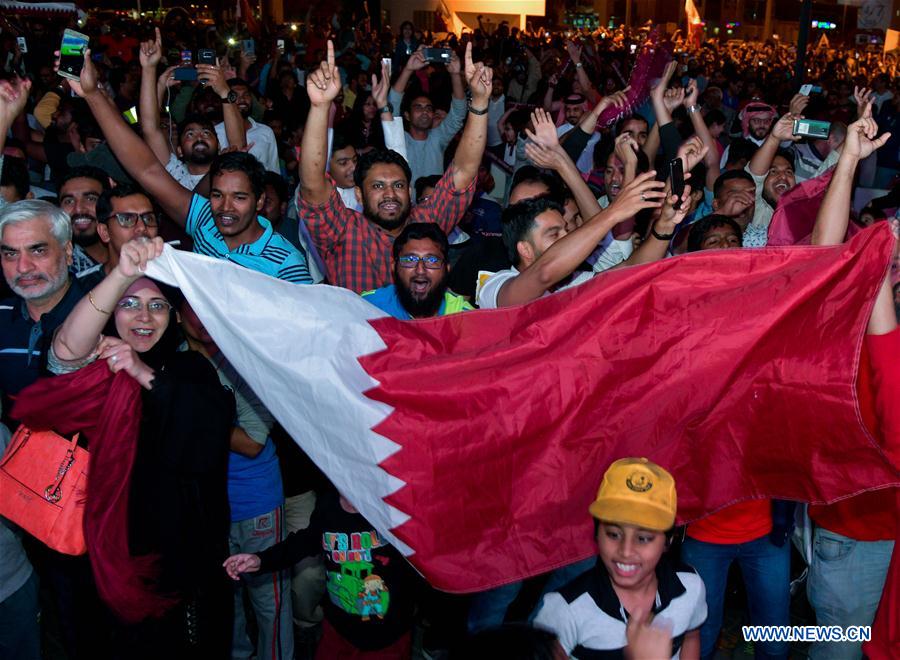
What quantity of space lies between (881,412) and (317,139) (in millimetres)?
2739

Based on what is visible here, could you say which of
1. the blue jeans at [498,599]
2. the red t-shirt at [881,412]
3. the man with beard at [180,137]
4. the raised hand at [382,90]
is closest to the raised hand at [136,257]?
the blue jeans at [498,599]

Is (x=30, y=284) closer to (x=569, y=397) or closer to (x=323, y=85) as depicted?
(x=323, y=85)

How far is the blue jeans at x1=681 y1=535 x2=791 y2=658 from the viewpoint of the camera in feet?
12.2

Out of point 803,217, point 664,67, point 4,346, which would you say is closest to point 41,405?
point 4,346

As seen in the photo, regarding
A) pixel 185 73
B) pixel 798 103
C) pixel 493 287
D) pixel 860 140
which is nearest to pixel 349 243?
pixel 493 287

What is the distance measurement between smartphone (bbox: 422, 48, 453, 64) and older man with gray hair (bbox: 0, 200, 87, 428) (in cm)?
406

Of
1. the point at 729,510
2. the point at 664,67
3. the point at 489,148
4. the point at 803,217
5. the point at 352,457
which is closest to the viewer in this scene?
the point at 352,457

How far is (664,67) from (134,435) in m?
5.23

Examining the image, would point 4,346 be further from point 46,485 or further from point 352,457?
point 352,457

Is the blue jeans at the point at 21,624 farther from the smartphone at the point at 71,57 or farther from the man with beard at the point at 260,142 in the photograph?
the man with beard at the point at 260,142

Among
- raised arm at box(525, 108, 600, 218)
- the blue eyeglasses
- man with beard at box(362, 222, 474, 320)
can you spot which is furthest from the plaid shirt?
raised arm at box(525, 108, 600, 218)

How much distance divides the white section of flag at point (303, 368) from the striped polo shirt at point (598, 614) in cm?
57

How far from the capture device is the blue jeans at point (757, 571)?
3709mm

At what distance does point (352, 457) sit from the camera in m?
3.16
